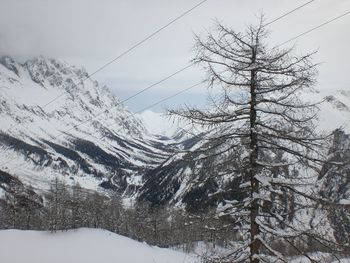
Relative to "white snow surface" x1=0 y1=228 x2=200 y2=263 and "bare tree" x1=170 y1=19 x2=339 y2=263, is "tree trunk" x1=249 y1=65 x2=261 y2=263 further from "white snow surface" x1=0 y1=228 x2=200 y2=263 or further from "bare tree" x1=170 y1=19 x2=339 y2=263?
"white snow surface" x1=0 y1=228 x2=200 y2=263

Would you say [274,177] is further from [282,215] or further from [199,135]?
[199,135]

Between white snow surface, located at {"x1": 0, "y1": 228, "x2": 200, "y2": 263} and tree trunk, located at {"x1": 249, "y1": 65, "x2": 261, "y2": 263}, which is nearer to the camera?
tree trunk, located at {"x1": 249, "y1": 65, "x2": 261, "y2": 263}

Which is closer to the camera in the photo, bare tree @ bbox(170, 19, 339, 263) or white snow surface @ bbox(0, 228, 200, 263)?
bare tree @ bbox(170, 19, 339, 263)

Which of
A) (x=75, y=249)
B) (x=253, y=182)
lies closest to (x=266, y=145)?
(x=253, y=182)

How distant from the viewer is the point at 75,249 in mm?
43594

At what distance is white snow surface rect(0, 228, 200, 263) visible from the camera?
39562mm

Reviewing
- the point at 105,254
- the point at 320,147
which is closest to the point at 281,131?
the point at 320,147

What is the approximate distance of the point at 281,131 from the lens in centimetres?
1381

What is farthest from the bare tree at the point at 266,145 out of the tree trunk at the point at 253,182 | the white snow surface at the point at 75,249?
the white snow surface at the point at 75,249

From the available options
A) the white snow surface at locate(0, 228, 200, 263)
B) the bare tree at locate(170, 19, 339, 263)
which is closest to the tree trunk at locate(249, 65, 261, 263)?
the bare tree at locate(170, 19, 339, 263)

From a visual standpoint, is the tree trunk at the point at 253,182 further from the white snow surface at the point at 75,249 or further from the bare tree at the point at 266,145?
the white snow surface at the point at 75,249

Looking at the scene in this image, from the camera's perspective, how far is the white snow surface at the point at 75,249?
130 feet

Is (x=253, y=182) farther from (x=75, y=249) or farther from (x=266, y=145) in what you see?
(x=75, y=249)

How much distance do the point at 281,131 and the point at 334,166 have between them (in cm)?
176
